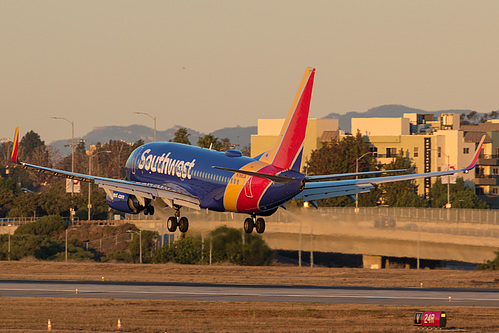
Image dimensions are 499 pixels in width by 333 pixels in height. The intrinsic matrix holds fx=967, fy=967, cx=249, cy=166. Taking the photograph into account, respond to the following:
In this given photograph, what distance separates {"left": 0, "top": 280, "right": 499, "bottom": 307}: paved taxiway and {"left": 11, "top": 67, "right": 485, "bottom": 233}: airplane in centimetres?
795

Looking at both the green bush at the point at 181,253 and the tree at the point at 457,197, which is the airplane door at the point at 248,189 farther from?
the tree at the point at 457,197

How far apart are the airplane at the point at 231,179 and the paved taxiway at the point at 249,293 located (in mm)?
7945

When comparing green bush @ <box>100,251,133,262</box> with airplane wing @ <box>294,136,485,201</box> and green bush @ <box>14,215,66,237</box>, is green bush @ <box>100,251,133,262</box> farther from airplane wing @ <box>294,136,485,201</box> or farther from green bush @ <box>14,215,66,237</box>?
airplane wing @ <box>294,136,485,201</box>

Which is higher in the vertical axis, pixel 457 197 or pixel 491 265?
pixel 457 197

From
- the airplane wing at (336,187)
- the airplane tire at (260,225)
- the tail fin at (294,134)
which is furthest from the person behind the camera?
the airplane wing at (336,187)

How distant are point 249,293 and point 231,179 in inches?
606

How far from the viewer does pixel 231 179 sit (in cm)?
6781

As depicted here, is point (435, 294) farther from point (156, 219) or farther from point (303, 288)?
point (156, 219)

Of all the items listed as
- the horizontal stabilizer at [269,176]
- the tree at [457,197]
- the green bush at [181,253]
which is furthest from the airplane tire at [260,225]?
the tree at [457,197]

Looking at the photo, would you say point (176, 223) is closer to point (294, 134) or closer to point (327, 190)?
point (327, 190)

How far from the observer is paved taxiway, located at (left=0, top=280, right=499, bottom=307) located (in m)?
75.2

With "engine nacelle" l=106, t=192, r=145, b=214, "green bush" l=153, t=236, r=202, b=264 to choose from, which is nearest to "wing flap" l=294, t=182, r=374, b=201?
"engine nacelle" l=106, t=192, r=145, b=214

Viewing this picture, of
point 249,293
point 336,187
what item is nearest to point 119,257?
point 249,293

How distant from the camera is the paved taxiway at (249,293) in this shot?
2963 inches
